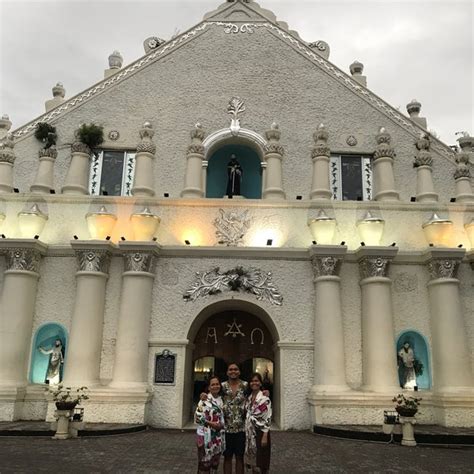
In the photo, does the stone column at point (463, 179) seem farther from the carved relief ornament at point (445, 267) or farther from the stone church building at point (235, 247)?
the carved relief ornament at point (445, 267)

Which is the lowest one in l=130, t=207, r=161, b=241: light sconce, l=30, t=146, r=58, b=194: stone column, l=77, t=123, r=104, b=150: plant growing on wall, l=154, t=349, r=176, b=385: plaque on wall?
l=154, t=349, r=176, b=385: plaque on wall

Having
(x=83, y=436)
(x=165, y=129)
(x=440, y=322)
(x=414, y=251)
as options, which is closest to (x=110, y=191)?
(x=165, y=129)

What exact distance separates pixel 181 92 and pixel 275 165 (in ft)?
18.2

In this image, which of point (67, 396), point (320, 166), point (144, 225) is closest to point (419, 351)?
point (320, 166)

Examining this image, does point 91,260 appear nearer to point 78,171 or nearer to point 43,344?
point 43,344

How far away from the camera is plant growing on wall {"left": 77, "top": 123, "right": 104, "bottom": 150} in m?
20.5

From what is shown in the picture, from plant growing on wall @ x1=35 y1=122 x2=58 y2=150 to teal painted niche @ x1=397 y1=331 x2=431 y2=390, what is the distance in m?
15.9

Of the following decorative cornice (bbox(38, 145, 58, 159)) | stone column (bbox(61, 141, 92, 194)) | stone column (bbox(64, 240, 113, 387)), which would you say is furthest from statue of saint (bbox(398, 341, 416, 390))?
decorative cornice (bbox(38, 145, 58, 159))

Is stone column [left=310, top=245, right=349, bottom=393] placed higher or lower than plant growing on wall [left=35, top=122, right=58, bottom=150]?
lower

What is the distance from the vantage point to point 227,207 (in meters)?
18.3

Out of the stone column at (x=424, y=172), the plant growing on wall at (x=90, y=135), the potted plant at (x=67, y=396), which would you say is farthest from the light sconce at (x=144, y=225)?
the stone column at (x=424, y=172)

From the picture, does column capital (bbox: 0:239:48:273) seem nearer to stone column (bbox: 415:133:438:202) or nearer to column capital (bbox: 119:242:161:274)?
column capital (bbox: 119:242:161:274)

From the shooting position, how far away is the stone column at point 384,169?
19594 mm

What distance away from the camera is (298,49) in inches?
891
